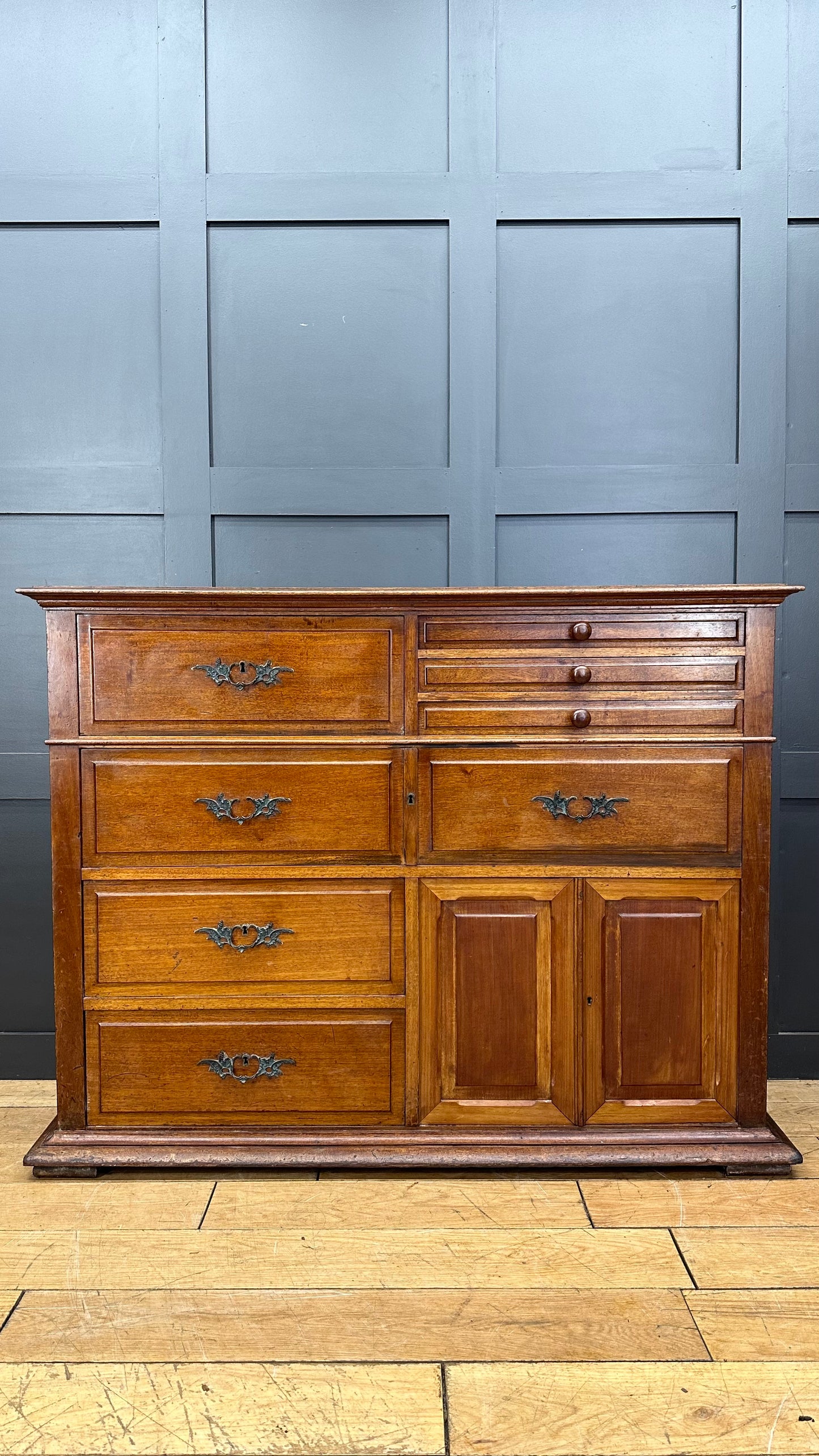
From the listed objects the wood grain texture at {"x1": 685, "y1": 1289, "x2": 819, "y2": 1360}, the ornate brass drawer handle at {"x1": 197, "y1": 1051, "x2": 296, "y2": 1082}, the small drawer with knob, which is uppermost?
the small drawer with knob

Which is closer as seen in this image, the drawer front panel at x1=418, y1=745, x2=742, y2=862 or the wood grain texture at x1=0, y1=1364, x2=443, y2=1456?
the wood grain texture at x1=0, y1=1364, x2=443, y2=1456

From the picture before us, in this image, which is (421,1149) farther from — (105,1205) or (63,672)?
(63,672)

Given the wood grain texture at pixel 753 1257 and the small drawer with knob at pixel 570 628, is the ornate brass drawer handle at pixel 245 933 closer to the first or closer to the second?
the small drawer with knob at pixel 570 628

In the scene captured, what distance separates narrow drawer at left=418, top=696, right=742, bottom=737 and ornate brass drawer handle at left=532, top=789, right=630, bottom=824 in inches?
5.2

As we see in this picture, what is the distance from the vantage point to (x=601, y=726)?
6.49 ft

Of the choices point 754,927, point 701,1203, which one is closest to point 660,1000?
point 754,927

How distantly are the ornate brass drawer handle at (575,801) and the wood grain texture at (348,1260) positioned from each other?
765 mm

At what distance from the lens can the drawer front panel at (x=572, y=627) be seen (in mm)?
1959

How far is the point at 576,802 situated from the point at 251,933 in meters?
0.72

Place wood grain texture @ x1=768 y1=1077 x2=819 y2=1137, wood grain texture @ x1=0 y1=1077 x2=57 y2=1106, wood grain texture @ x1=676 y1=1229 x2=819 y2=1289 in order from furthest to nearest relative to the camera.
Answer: wood grain texture @ x1=0 y1=1077 x2=57 y2=1106 → wood grain texture @ x1=768 y1=1077 x2=819 y2=1137 → wood grain texture @ x1=676 y1=1229 x2=819 y2=1289

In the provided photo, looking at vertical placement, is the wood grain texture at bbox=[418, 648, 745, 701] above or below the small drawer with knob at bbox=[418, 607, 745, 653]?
below

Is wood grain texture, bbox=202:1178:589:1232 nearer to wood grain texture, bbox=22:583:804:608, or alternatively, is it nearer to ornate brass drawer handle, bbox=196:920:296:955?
ornate brass drawer handle, bbox=196:920:296:955

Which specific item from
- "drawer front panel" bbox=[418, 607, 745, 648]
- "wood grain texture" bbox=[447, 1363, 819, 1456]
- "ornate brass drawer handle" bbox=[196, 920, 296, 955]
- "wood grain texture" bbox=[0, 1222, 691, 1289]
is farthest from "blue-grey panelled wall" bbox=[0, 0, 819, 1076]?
"wood grain texture" bbox=[447, 1363, 819, 1456]

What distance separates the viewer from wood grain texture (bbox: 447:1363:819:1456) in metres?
1.29
